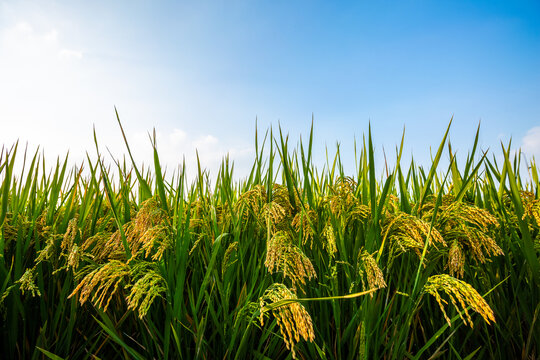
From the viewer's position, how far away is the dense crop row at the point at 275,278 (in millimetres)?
1536

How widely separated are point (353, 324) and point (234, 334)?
0.62m

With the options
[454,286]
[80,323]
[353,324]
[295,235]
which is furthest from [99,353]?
[454,286]

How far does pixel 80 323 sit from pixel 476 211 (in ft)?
7.64

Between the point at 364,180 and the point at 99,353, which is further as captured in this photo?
the point at 364,180

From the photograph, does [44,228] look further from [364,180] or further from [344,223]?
[364,180]

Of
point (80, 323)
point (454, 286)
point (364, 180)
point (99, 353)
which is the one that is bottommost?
point (99, 353)

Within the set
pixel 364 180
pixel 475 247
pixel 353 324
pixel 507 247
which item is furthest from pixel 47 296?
pixel 507 247

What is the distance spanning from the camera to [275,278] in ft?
5.82

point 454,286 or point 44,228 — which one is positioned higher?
point 44,228

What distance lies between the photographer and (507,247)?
6.76ft

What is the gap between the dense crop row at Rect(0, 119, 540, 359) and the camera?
5.04 feet

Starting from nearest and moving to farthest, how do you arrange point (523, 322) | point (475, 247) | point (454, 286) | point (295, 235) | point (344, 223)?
point (454, 286) < point (475, 247) < point (344, 223) < point (295, 235) < point (523, 322)

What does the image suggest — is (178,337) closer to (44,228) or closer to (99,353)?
(99,353)

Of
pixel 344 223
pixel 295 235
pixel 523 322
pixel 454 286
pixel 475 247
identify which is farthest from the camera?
pixel 523 322
